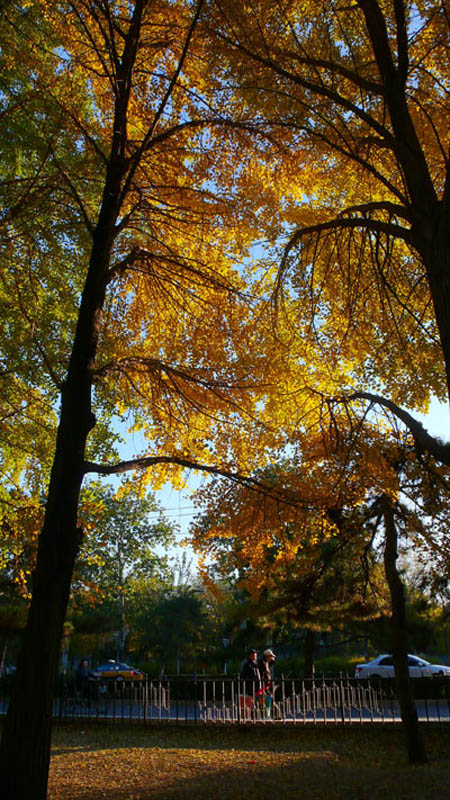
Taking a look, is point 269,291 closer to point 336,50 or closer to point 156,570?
point 336,50

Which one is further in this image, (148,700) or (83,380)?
(148,700)

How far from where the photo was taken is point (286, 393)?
7262mm

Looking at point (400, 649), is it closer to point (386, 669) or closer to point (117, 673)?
point (386, 669)

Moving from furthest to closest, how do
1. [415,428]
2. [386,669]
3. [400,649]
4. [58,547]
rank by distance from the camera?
[386,669] → [400,649] → [415,428] → [58,547]

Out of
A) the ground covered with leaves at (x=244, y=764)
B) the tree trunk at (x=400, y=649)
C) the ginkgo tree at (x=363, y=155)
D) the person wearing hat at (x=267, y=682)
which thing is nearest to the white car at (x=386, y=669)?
the person wearing hat at (x=267, y=682)

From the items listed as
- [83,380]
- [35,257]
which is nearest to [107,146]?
[35,257]

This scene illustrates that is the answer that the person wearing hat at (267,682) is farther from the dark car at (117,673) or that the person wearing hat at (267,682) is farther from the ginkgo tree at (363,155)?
the dark car at (117,673)

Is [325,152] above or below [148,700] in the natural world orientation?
above

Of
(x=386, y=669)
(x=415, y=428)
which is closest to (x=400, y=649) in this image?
(x=415, y=428)

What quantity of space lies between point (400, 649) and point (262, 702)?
464cm

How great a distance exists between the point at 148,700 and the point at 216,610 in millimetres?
18483

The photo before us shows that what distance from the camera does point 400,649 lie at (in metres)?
9.34

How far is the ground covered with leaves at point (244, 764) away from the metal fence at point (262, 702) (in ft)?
1.08

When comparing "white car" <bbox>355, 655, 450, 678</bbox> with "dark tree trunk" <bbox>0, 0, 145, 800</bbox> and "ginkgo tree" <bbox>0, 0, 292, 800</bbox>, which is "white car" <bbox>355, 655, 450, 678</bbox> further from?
"dark tree trunk" <bbox>0, 0, 145, 800</bbox>
